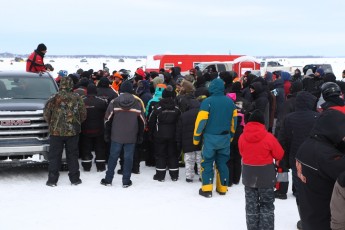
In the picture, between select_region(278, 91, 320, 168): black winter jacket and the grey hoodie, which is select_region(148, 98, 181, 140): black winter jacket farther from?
select_region(278, 91, 320, 168): black winter jacket

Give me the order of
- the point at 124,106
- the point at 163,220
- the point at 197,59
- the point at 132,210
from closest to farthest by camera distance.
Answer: the point at 163,220 → the point at 132,210 → the point at 124,106 → the point at 197,59

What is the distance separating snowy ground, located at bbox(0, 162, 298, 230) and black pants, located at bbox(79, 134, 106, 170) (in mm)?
513

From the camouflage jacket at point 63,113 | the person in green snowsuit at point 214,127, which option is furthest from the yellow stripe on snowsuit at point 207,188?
the camouflage jacket at point 63,113

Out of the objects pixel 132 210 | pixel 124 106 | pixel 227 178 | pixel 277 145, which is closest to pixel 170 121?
pixel 124 106

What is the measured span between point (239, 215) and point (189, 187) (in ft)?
5.67

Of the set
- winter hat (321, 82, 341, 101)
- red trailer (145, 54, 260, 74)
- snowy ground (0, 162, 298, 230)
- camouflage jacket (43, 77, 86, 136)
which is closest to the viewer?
winter hat (321, 82, 341, 101)

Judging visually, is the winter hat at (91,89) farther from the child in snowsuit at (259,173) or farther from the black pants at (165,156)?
the child in snowsuit at (259,173)

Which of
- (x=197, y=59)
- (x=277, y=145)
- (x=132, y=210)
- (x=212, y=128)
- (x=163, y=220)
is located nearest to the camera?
(x=277, y=145)

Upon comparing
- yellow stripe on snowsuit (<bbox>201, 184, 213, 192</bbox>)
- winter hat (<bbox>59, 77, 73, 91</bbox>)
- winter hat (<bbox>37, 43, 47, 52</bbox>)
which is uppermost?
winter hat (<bbox>37, 43, 47, 52</bbox>)

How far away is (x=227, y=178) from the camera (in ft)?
25.7

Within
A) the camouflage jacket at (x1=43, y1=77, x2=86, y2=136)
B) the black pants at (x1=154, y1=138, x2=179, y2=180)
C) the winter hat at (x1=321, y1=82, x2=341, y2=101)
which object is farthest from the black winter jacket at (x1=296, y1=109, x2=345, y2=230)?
the camouflage jacket at (x1=43, y1=77, x2=86, y2=136)

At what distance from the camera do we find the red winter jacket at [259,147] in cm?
565

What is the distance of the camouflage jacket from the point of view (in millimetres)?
8156

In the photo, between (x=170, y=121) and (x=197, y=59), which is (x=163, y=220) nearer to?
(x=170, y=121)
